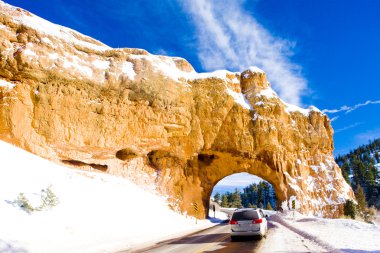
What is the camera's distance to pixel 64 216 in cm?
1501

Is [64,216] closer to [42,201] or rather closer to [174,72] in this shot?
[42,201]

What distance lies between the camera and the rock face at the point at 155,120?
2820cm

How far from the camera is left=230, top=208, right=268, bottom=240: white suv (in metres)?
15.1

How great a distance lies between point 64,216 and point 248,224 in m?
9.22

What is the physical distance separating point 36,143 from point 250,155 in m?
27.7

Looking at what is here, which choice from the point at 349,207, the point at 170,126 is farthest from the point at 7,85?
the point at 349,207

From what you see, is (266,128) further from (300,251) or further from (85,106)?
(300,251)

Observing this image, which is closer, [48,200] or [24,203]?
[24,203]

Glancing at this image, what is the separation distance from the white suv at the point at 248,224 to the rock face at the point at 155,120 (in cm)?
1922

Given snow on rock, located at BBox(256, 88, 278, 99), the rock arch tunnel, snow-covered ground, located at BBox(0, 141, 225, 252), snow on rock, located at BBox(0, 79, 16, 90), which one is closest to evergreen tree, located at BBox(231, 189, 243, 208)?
the rock arch tunnel

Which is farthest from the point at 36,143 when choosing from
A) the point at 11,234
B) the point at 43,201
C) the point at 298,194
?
the point at 298,194

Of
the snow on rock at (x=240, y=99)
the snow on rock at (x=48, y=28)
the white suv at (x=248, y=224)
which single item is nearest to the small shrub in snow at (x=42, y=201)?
the white suv at (x=248, y=224)

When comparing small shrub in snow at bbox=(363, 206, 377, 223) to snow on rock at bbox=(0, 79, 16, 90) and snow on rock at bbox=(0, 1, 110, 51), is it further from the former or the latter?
snow on rock at bbox=(0, 79, 16, 90)

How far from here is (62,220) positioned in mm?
14562
